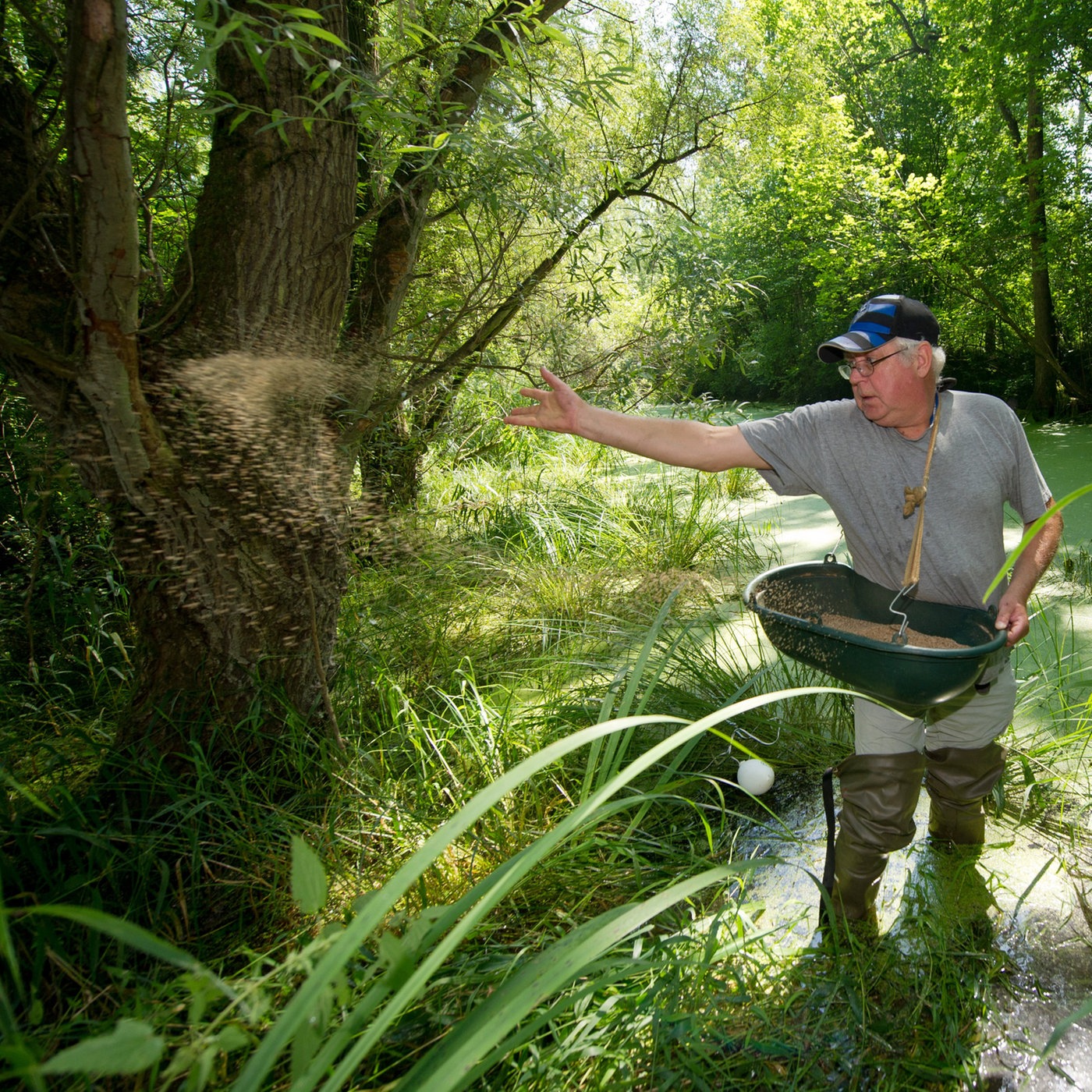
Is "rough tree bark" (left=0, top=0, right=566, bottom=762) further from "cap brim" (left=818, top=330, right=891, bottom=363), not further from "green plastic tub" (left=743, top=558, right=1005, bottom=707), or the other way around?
"green plastic tub" (left=743, top=558, right=1005, bottom=707)

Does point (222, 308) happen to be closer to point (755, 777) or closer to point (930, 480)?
point (930, 480)

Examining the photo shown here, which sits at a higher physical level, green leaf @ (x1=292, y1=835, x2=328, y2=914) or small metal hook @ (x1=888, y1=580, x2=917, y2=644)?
small metal hook @ (x1=888, y1=580, x2=917, y2=644)

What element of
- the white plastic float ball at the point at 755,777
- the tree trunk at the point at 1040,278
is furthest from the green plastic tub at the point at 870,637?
the tree trunk at the point at 1040,278

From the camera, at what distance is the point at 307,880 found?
2.16ft

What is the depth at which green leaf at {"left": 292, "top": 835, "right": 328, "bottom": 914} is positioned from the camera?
0.65 meters

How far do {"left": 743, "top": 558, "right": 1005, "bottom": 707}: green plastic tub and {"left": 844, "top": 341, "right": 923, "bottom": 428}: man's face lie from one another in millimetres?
367

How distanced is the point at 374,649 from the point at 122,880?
1011mm

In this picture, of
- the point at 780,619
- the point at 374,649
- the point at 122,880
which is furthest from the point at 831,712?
the point at 122,880

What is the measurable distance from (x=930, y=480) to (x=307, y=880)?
157cm

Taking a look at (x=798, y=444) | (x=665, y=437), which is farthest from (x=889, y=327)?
(x=665, y=437)

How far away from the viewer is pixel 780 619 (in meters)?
1.47

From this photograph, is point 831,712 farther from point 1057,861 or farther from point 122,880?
point 122,880

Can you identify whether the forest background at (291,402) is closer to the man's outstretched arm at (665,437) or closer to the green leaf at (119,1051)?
the green leaf at (119,1051)

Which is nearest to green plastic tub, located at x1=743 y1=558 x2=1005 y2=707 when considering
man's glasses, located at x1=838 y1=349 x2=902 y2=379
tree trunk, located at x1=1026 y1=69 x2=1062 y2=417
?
man's glasses, located at x1=838 y1=349 x2=902 y2=379
